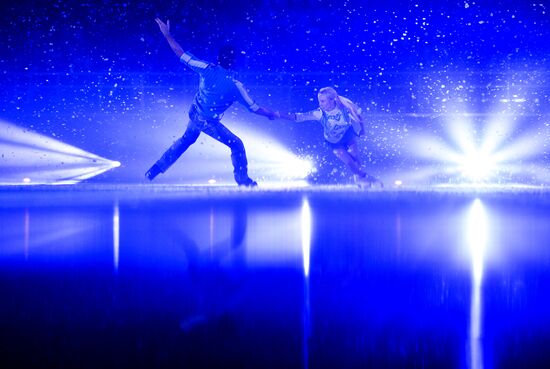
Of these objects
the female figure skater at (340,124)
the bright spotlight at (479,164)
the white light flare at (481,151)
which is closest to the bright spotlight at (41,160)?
the female figure skater at (340,124)

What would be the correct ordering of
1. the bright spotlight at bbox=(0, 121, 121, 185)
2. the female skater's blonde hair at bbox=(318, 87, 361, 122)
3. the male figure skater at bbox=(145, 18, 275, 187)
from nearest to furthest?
1. the male figure skater at bbox=(145, 18, 275, 187)
2. the female skater's blonde hair at bbox=(318, 87, 361, 122)
3. the bright spotlight at bbox=(0, 121, 121, 185)

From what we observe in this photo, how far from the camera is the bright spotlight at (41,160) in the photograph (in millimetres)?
8633

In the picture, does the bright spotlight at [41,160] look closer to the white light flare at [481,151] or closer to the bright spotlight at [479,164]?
the white light flare at [481,151]

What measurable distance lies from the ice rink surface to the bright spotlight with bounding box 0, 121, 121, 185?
17.8ft

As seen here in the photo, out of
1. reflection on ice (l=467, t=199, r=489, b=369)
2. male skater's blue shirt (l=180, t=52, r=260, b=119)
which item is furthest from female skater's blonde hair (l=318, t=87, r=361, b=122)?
reflection on ice (l=467, t=199, r=489, b=369)

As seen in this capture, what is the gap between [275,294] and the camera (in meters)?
1.65

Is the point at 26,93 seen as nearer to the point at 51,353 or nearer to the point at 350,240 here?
the point at 350,240

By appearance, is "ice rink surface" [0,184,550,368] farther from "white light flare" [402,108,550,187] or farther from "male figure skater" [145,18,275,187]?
"white light flare" [402,108,550,187]

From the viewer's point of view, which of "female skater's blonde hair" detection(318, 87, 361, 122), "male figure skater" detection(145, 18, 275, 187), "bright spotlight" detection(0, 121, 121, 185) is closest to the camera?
"male figure skater" detection(145, 18, 275, 187)

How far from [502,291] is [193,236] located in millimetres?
1509

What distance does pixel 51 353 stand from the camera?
3.83 ft

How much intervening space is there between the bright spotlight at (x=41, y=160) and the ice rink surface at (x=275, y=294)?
5440 mm

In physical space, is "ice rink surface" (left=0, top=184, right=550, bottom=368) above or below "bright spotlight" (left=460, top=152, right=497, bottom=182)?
below

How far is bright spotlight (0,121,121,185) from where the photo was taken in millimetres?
8633
